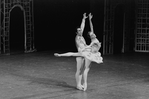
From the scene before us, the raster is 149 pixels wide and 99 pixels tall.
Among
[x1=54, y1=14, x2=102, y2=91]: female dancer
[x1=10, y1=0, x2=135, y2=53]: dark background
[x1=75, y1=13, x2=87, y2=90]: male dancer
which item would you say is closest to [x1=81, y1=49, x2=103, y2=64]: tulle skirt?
[x1=54, y1=14, x2=102, y2=91]: female dancer

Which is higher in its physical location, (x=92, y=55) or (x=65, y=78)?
(x=92, y=55)

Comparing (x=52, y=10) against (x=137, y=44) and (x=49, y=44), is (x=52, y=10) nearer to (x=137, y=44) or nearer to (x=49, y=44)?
(x=49, y=44)

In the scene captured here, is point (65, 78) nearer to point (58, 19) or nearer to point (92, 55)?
point (92, 55)

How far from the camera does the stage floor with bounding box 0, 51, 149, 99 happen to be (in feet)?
36.9

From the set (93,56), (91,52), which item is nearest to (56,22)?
(91,52)

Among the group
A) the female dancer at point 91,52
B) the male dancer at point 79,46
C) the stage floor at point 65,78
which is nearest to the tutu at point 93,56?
the female dancer at point 91,52

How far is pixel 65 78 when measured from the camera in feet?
44.4

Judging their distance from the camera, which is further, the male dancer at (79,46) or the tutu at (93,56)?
the male dancer at (79,46)

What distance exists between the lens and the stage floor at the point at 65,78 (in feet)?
36.9

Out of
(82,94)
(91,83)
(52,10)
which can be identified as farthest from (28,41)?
(82,94)

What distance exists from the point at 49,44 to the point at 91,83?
1015cm

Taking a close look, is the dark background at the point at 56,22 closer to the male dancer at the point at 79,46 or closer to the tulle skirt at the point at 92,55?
the male dancer at the point at 79,46

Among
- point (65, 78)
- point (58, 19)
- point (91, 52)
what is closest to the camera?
point (91, 52)

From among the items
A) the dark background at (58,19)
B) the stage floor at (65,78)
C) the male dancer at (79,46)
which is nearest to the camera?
the stage floor at (65,78)
